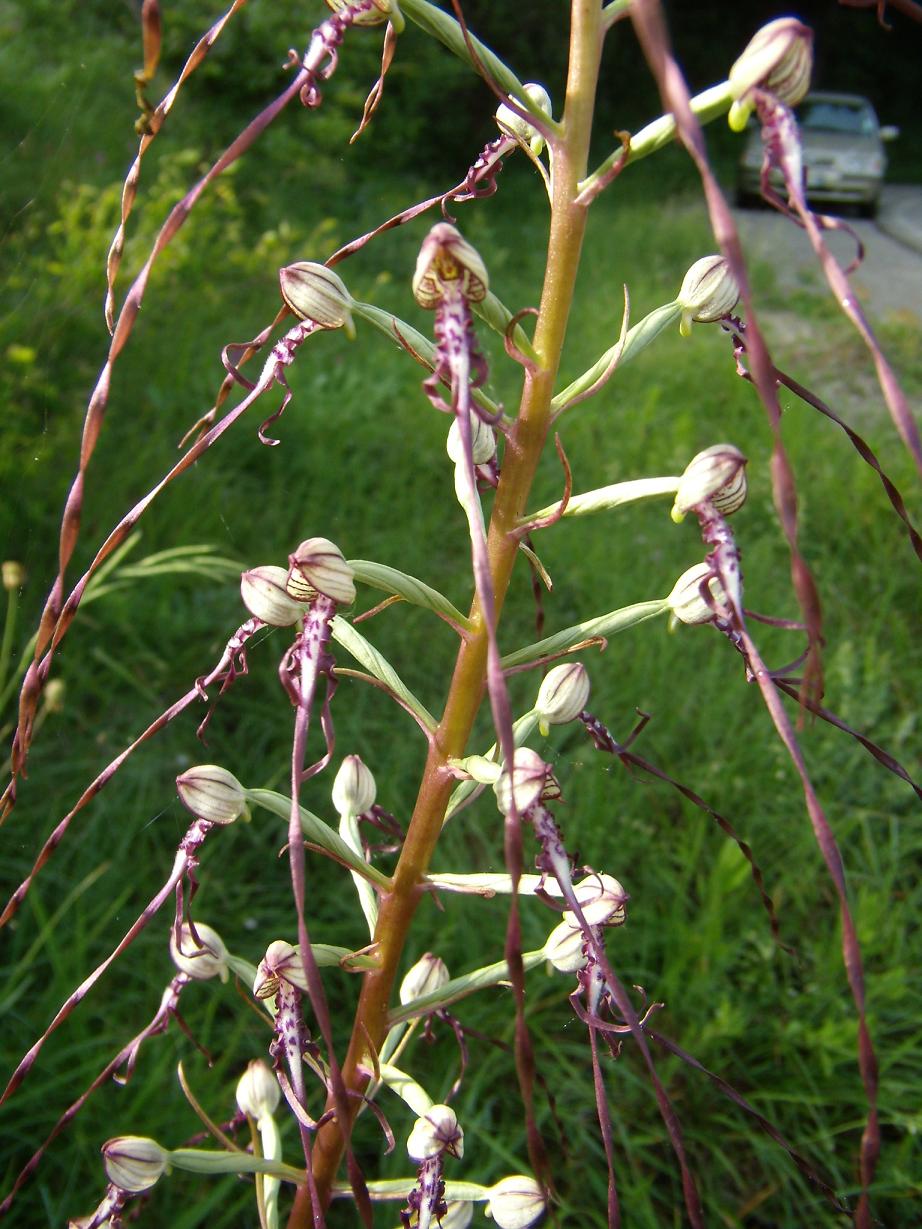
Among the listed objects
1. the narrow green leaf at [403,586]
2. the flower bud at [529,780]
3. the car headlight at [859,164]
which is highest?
the narrow green leaf at [403,586]

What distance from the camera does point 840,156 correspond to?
26.4ft

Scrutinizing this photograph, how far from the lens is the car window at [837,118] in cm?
841

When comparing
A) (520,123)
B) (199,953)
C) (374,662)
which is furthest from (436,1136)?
(520,123)

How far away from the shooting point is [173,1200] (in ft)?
4.25

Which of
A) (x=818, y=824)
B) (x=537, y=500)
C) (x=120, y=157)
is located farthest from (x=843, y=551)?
(x=120, y=157)

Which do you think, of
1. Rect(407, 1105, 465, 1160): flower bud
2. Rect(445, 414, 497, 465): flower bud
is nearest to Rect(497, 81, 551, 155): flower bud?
Rect(445, 414, 497, 465): flower bud

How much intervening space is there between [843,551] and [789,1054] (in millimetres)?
A: 1537

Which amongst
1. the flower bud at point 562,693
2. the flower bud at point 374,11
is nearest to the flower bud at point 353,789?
the flower bud at point 562,693

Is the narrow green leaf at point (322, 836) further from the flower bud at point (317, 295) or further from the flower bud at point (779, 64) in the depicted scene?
the flower bud at point (779, 64)

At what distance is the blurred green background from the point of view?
1.40 metres

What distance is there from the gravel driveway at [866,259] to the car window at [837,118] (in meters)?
0.93

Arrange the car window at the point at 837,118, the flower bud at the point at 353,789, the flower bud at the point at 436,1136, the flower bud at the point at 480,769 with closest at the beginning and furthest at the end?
the flower bud at the point at 480,769 → the flower bud at the point at 436,1136 → the flower bud at the point at 353,789 → the car window at the point at 837,118

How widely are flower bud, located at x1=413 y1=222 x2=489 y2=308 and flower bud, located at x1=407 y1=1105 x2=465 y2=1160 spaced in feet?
1.80

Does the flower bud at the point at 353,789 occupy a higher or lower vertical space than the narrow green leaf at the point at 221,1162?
higher
